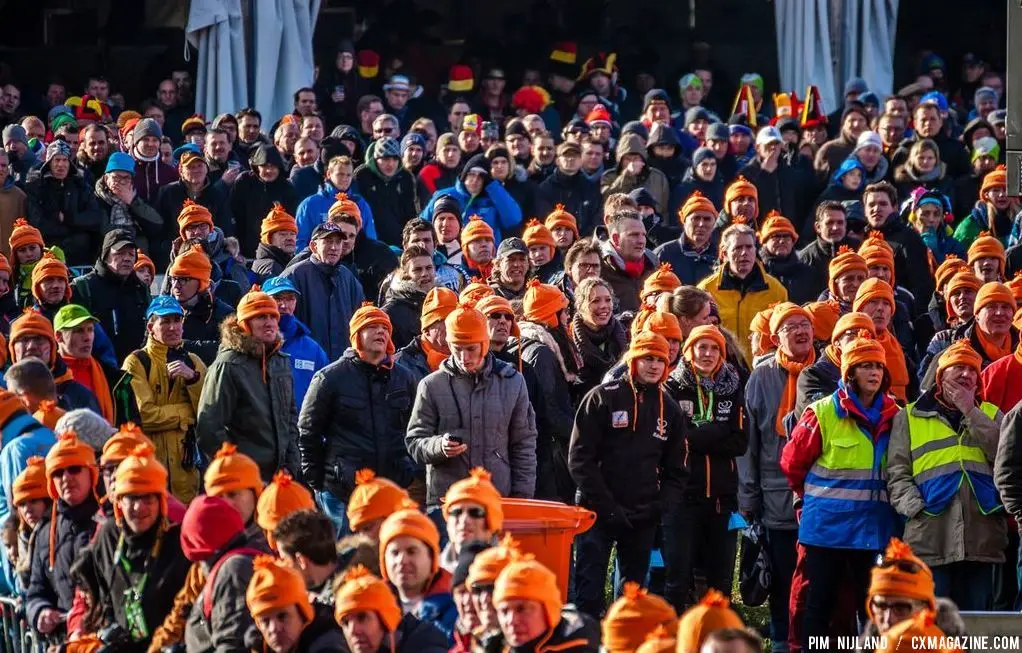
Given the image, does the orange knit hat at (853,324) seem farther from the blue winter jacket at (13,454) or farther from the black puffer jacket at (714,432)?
the blue winter jacket at (13,454)

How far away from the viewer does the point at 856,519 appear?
414 inches

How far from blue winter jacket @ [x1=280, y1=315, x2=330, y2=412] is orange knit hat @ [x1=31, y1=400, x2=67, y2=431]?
1.97 m

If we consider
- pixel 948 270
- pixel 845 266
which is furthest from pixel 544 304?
pixel 948 270

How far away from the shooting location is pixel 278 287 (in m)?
12.9

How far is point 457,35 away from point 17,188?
35.1ft

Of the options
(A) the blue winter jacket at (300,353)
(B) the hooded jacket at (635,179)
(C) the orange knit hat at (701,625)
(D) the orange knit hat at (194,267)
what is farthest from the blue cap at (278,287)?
(C) the orange knit hat at (701,625)

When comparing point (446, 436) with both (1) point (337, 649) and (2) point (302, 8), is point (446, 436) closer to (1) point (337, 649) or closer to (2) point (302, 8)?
(1) point (337, 649)

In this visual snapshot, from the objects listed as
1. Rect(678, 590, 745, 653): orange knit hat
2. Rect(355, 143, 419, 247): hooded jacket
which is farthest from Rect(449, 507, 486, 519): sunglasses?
Rect(355, 143, 419, 247): hooded jacket

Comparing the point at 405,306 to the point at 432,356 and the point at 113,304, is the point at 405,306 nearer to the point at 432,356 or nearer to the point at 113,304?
the point at 432,356

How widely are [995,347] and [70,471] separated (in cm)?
528

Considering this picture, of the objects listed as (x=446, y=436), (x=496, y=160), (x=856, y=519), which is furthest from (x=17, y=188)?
(x=856, y=519)

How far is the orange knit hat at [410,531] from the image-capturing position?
8.71 m

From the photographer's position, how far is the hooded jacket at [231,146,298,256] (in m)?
16.6

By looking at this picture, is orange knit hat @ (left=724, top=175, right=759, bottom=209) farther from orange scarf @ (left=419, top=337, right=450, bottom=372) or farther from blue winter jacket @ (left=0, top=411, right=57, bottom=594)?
blue winter jacket @ (left=0, top=411, right=57, bottom=594)
